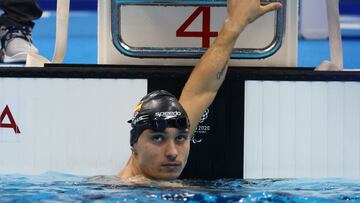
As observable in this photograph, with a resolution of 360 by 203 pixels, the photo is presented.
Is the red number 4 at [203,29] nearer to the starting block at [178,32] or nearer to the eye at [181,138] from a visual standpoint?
the starting block at [178,32]

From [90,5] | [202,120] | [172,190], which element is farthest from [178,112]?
[90,5]

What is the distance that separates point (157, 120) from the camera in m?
3.35

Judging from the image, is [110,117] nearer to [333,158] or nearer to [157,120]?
[157,120]

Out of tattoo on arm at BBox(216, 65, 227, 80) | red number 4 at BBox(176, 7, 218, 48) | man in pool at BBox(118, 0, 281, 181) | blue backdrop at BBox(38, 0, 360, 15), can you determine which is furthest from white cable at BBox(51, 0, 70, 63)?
blue backdrop at BBox(38, 0, 360, 15)

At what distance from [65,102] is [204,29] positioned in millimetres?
656

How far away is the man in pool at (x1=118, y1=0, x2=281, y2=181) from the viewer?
3.33m

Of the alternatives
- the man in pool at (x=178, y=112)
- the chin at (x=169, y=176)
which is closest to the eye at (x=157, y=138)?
the man in pool at (x=178, y=112)

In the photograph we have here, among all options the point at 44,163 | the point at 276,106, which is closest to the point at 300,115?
the point at 276,106

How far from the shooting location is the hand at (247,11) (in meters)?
3.58

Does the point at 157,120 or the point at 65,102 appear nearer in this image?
the point at 157,120

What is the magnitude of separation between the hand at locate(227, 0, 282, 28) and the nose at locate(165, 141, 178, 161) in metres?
0.59

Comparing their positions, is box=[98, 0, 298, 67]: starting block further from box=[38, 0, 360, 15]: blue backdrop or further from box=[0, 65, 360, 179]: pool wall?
box=[38, 0, 360, 15]: blue backdrop

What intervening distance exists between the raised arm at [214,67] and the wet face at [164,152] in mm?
271

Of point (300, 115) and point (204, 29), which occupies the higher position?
point (204, 29)
